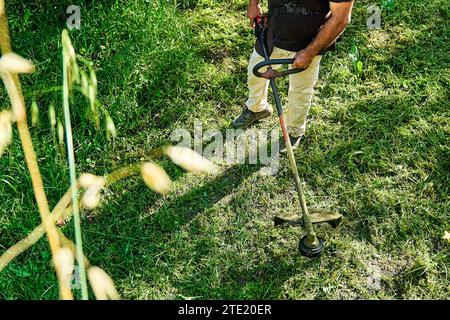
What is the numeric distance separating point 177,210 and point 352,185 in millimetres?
1139

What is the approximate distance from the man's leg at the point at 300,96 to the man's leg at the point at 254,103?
0.69ft

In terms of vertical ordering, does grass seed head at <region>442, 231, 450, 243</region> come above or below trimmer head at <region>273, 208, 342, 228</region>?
below

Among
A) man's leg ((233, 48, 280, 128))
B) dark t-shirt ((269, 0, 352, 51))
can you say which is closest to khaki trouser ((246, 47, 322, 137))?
man's leg ((233, 48, 280, 128))

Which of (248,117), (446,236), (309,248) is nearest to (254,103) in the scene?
(248,117)

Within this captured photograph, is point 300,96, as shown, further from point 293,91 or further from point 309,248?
point 309,248

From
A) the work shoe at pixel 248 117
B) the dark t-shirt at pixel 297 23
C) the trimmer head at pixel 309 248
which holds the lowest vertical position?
the trimmer head at pixel 309 248

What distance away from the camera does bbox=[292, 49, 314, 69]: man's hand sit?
2895 mm

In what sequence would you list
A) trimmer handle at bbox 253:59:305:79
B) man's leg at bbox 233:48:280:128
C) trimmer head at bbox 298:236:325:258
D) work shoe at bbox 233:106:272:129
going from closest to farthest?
trimmer handle at bbox 253:59:305:79
trimmer head at bbox 298:236:325:258
man's leg at bbox 233:48:280:128
work shoe at bbox 233:106:272:129

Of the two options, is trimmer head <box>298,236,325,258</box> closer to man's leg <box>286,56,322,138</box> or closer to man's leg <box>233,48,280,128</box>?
man's leg <box>286,56,322,138</box>

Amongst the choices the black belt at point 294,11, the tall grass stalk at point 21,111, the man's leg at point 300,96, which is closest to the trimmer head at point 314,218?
the man's leg at point 300,96

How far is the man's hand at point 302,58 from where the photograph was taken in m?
2.89

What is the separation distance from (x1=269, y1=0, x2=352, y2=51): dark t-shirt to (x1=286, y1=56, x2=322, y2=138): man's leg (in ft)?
0.59

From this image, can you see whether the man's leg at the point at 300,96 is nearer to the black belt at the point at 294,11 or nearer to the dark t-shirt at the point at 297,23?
the dark t-shirt at the point at 297,23
